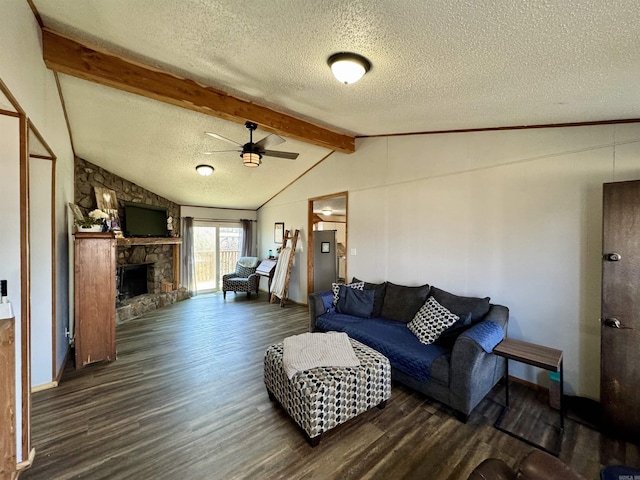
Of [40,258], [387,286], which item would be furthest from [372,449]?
[40,258]

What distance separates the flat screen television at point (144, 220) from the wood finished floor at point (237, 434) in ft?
9.68

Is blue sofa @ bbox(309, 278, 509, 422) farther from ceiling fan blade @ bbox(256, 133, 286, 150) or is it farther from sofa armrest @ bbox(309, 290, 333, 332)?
ceiling fan blade @ bbox(256, 133, 286, 150)

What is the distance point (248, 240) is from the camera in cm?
751

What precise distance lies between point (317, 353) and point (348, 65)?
87.8 inches

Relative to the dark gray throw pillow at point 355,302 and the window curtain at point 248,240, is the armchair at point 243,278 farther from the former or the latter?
the dark gray throw pillow at point 355,302

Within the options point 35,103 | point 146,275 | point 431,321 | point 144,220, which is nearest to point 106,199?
point 144,220

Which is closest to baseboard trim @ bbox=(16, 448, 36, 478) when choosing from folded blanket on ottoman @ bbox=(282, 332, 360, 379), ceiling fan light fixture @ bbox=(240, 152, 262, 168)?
folded blanket on ottoman @ bbox=(282, 332, 360, 379)

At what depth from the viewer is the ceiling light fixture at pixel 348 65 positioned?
5.98 ft

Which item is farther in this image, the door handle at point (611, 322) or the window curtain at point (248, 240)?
the window curtain at point (248, 240)

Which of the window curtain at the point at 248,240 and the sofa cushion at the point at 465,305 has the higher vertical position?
the window curtain at the point at 248,240

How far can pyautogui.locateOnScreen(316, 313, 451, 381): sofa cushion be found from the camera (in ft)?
8.14

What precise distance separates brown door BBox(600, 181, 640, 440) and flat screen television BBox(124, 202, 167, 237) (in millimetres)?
6610

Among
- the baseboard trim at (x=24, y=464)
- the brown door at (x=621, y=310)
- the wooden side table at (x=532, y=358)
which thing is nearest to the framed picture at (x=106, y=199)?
the baseboard trim at (x=24, y=464)

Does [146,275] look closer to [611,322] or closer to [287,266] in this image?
[287,266]
